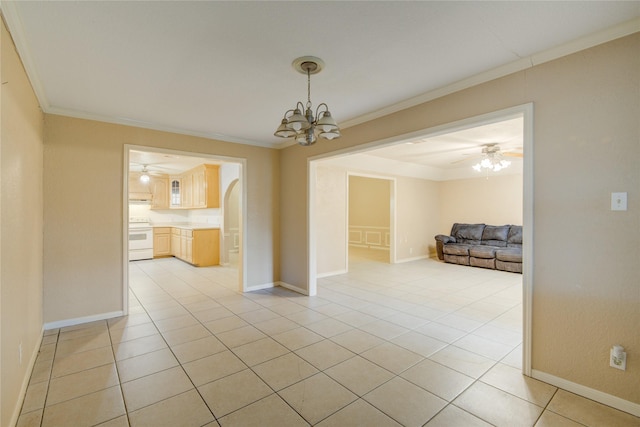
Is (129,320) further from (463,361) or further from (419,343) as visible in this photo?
(463,361)

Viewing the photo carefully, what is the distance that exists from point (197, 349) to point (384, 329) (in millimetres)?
1967

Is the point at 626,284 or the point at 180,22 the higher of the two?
the point at 180,22

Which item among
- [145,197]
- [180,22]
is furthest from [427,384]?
[145,197]

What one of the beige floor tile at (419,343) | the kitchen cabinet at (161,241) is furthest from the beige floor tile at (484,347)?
the kitchen cabinet at (161,241)

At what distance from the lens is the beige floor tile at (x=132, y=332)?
306 centimetres

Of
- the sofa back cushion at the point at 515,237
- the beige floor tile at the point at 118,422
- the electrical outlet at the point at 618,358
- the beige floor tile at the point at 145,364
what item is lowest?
the beige floor tile at the point at 145,364

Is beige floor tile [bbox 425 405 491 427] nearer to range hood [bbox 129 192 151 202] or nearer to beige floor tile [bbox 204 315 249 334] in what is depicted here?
beige floor tile [bbox 204 315 249 334]

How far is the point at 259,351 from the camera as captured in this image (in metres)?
2.76

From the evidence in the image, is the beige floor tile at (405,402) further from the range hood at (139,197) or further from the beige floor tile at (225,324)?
the range hood at (139,197)

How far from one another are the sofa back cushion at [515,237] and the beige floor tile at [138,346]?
7.30m

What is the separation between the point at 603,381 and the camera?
6.50ft

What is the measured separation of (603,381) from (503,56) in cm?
244

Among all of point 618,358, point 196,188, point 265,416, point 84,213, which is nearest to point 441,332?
point 618,358

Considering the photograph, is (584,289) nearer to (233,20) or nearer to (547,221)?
(547,221)
